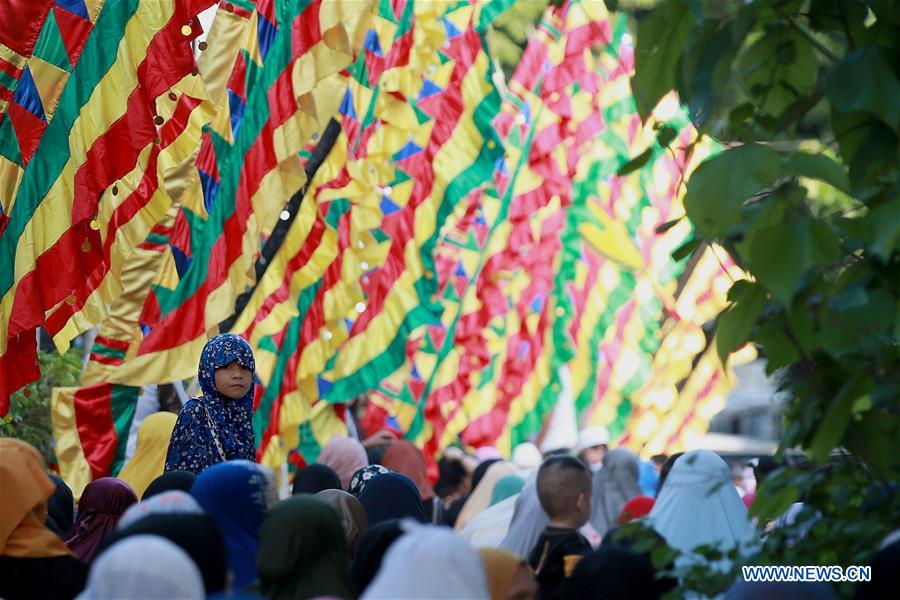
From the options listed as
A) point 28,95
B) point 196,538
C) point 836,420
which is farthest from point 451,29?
point 836,420

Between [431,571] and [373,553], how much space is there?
5.12ft

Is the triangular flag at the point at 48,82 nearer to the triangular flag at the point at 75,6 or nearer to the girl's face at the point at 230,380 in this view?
the triangular flag at the point at 75,6

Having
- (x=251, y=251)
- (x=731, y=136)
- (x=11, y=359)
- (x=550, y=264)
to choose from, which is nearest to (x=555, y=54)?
(x=550, y=264)

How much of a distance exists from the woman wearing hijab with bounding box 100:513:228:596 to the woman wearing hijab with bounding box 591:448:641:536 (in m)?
6.35

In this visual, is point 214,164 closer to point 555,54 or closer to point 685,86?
point 685,86

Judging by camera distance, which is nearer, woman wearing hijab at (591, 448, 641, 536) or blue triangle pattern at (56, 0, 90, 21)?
blue triangle pattern at (56, 0, 90, 21)

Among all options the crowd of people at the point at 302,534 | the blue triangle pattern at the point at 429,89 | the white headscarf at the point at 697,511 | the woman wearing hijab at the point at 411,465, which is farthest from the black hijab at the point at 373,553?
the blue triangle pattern at the point at 429,89

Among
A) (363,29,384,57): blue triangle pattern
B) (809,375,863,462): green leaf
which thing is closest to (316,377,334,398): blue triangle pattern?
(363,29,384,57): blue triangle pattern

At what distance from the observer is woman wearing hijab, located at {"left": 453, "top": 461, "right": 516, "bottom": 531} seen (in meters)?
10.1

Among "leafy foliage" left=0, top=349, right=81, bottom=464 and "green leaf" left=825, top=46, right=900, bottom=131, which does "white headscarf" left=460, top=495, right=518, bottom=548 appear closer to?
"leafy foliage" left=0, top=349, right=81, bottom=464

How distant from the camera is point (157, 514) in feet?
14.0

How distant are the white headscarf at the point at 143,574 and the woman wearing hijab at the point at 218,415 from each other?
126 inches

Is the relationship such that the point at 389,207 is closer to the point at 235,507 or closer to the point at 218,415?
the point at 218,415

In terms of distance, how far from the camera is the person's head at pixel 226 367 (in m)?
7.00
